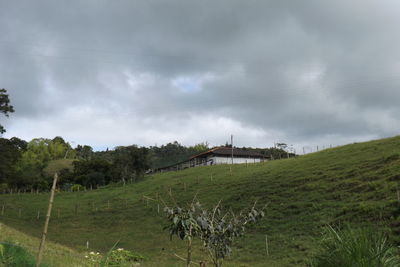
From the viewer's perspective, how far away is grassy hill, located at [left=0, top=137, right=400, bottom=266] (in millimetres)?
19672

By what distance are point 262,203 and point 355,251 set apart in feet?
83.3

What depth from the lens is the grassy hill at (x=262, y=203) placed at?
64.5 ft

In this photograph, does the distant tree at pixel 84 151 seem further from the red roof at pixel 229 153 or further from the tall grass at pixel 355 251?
the tall grass at pixel 355 251

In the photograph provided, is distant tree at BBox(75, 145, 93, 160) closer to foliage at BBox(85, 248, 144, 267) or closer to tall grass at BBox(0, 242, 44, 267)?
foliage at BBox(85, 248, 144, 267)

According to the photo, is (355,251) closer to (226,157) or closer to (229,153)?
(229,153)

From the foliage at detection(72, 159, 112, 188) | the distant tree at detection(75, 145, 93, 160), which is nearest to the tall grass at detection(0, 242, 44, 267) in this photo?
the foliage at detection(72, 159, 112, 188)

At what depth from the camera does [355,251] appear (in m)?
3.72

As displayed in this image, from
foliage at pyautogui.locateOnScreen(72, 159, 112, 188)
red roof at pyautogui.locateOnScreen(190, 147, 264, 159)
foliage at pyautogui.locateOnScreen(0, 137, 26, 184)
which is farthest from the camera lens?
red roof at pyautogui.locateOnScreen(190, 147, 264, 159)

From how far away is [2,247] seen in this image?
470cm

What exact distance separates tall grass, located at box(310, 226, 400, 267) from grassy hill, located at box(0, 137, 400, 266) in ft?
28.5

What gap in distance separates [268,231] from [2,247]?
2042 centimetres

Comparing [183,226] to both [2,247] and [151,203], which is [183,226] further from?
[151,203]

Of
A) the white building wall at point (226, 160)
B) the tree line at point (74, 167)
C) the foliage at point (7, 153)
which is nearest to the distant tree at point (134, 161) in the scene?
the tree line at point (74, 167)

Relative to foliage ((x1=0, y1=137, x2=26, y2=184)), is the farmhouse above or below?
above
